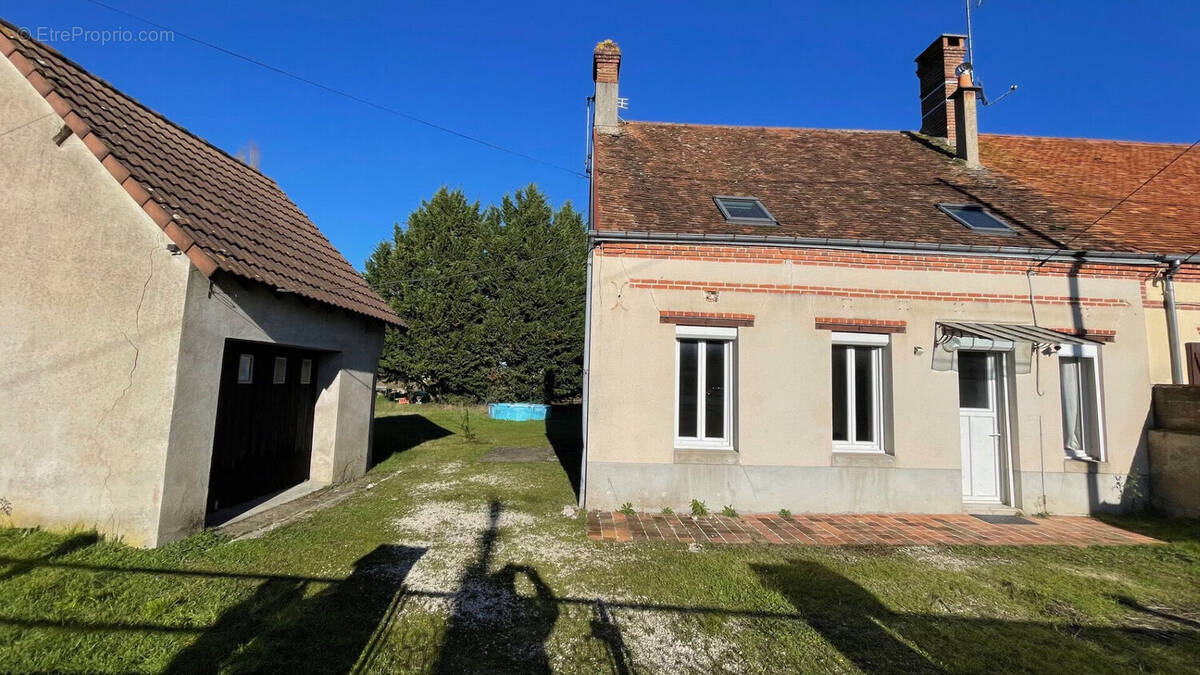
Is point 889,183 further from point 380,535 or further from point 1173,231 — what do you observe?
point 380,535

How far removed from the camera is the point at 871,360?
6.93 meters

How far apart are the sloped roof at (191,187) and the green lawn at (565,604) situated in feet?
9.37

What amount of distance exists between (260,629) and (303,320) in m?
4.13

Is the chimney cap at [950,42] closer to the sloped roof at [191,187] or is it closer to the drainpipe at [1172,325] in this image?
the drainpipe at [1172,325]

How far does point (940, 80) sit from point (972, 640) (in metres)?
12.1

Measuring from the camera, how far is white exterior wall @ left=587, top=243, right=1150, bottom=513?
647 cm

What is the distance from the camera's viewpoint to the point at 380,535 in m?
5.25

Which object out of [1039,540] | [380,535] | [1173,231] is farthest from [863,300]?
[380,535]

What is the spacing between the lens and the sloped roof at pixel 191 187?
15.5ft

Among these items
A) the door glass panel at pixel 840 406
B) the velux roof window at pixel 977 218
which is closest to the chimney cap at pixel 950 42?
the velux roof window at pixel 977 218

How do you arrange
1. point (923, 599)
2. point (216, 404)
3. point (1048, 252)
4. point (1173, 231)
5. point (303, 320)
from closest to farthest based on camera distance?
1. point (923, 599)
2. point (216, 404)
3. point (303, 320)
4. point (1048, 252)
5. point (1173, 231)

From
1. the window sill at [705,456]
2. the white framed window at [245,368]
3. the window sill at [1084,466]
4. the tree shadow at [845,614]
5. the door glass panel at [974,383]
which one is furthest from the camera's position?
the door glass panel at [974,383]

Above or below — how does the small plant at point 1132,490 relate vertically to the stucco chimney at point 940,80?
below

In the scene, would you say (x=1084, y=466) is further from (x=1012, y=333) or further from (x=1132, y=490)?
(x=1012, y=333)
